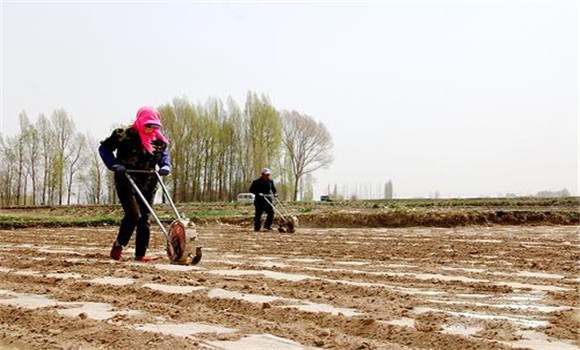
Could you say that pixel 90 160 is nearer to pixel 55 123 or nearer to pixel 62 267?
pixel 55 123

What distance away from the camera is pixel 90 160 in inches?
2063

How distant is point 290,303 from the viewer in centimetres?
459

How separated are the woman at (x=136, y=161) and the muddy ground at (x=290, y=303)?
0.48m

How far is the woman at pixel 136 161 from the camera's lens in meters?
7.50

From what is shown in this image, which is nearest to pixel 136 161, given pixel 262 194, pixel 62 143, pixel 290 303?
pixel 290 303

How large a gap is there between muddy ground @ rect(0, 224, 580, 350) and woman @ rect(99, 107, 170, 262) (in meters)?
0.48

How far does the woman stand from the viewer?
24.6 ft

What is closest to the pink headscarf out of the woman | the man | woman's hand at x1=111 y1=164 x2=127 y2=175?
the woman

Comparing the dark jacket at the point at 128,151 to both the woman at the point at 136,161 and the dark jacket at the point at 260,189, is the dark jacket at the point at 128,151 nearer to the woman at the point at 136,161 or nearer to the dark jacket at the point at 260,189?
the woman at the point at 136,161

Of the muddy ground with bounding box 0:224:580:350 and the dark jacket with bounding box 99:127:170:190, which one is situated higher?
the dark jacket with bounding box 99:127:170:190

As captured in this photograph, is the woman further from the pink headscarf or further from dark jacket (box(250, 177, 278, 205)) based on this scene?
dark jacket (box(250, 177, 278, 205))

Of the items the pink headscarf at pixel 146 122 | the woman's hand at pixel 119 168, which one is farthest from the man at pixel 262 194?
the woman's hand at pixel 119 168

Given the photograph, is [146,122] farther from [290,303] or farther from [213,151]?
[213,151]

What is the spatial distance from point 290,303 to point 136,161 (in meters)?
3.75
